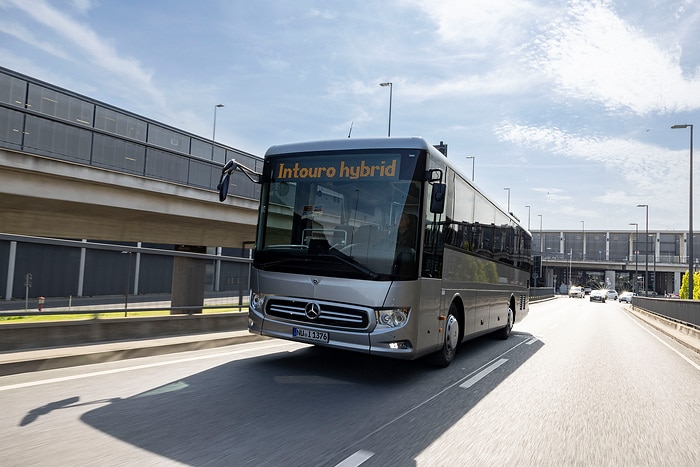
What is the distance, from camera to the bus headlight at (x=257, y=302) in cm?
750

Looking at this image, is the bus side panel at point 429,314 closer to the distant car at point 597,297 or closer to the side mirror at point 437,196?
the side mirror at point 437,196

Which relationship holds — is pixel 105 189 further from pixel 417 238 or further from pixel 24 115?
pixel 417 238

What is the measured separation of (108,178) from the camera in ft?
49.3

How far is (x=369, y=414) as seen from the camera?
546cm

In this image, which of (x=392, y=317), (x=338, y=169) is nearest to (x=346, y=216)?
(x=338, y=169)

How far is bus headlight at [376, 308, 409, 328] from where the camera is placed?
21.9 ft

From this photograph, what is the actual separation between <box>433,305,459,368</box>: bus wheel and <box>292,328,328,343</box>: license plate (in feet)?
6.94

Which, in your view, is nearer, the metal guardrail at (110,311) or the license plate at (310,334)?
the license plate at (310,334)

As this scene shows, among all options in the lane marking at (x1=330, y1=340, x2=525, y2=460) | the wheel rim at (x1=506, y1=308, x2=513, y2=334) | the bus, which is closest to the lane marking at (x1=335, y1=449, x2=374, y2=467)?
the lane marking at (x1=330, y1=340, x2=525, y2=460)

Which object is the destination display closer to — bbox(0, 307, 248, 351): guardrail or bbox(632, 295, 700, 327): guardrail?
bbox(0, 307, 248, 351): guardrail

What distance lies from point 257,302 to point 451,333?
306 centimetres

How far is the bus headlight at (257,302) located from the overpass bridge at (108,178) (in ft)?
9.24

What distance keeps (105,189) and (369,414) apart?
40.8ft

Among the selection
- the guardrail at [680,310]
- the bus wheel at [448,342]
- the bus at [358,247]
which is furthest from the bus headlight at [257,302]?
the guardrail at [680,310]
